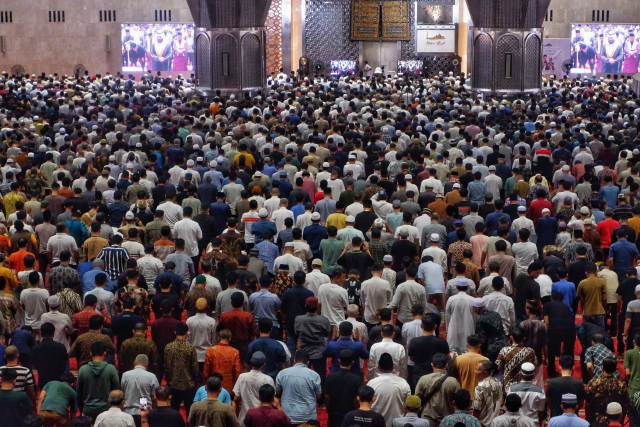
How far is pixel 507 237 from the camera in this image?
1240 centimetres

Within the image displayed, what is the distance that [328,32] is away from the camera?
4078 cm

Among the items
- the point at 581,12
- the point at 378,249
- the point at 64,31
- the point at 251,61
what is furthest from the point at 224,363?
the point at 581,12

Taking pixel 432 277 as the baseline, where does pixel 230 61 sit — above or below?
above

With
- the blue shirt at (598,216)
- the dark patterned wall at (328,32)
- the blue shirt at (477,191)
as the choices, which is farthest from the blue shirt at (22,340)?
the dark patterned wall at (328,32)

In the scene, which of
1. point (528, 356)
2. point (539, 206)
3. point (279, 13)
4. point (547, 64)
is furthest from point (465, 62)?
point (528, 356)

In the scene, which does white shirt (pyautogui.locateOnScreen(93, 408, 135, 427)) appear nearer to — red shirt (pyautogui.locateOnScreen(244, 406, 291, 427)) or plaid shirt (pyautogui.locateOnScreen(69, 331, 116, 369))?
red shirt (pyautogui.locateOnScreen(244, 406, 291, 427))

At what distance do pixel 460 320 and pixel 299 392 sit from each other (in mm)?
2158

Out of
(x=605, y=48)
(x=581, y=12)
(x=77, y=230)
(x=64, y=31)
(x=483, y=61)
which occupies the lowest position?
(x=77, y=230)

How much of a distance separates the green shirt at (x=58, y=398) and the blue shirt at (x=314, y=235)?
16.1 feet

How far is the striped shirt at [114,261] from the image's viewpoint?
1153cm

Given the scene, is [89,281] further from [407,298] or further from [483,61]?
[483,61]

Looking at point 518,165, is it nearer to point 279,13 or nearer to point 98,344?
point 98,344

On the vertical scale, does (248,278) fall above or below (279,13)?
below

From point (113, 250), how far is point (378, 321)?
3.20 m
